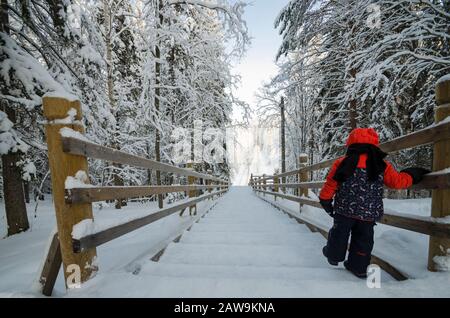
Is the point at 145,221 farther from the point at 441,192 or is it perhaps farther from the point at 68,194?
the point at 441,192

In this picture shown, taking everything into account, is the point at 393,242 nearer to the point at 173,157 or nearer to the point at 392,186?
the point at 392,186

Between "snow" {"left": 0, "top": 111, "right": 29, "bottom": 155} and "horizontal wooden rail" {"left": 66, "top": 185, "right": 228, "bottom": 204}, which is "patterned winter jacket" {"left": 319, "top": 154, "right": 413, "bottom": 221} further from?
"snow" {"left": 0, "top": 111, "right": 29, "bottom": 155}

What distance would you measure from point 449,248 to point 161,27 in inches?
392

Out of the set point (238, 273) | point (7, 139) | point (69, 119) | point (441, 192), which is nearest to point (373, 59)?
point (441, 192)

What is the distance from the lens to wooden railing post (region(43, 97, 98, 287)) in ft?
5.83

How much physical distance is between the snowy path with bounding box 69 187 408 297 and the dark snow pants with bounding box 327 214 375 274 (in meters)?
0.13

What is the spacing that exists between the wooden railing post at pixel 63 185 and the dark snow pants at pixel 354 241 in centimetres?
212

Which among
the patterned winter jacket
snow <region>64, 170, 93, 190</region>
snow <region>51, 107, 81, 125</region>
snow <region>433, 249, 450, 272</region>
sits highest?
snow <region>51, 107, 81, 125</region>

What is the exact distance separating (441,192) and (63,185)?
273 cm

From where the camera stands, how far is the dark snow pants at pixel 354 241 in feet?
7.61

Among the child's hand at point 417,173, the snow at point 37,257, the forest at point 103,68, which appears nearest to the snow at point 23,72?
the forest at point 103,68

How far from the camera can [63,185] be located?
5.93 ft

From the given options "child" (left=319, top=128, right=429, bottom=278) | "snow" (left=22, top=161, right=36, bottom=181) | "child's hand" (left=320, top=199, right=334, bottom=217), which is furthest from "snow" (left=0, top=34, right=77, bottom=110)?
"child" (left=319, top=128, right=429, bottom=278)

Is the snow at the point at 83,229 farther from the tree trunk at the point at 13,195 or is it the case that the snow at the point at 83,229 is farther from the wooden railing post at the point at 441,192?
the tree trunk at the point at 13,195
